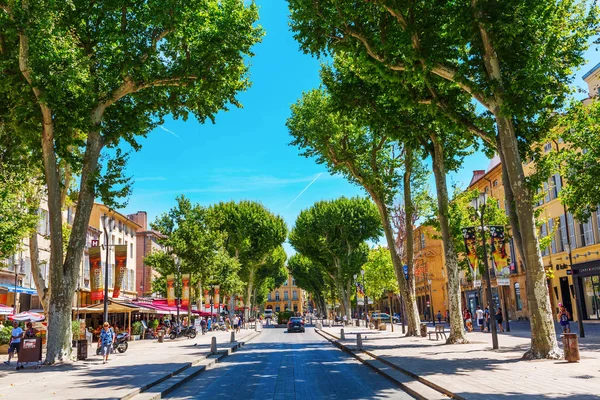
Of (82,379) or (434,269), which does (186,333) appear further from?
(434,269)

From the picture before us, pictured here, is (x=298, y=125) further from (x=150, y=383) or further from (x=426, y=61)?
(x=150, y=383)

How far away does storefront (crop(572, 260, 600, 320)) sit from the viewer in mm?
35987

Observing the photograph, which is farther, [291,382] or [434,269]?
[434,269]

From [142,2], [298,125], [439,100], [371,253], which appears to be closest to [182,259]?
[298,125]

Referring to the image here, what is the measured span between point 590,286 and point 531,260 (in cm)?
2653

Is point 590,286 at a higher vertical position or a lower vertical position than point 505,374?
higher

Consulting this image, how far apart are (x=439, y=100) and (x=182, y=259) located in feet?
112

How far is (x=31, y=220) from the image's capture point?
83.5 ft

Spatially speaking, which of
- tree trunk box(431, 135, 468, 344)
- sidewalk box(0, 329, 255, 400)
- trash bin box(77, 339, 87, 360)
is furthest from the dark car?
sidewalk box(0, 329, 255, 400)

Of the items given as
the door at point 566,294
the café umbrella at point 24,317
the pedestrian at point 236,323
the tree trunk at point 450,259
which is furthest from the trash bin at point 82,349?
the door at point 566,294

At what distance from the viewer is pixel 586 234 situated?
126ft

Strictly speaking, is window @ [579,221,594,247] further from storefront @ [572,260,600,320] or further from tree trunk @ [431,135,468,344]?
tree trunk @ [431,135,468,344]

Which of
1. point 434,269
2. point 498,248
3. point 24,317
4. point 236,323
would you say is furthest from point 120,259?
point 434,269

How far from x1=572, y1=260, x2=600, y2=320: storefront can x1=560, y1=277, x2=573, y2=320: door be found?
147 centimetres
